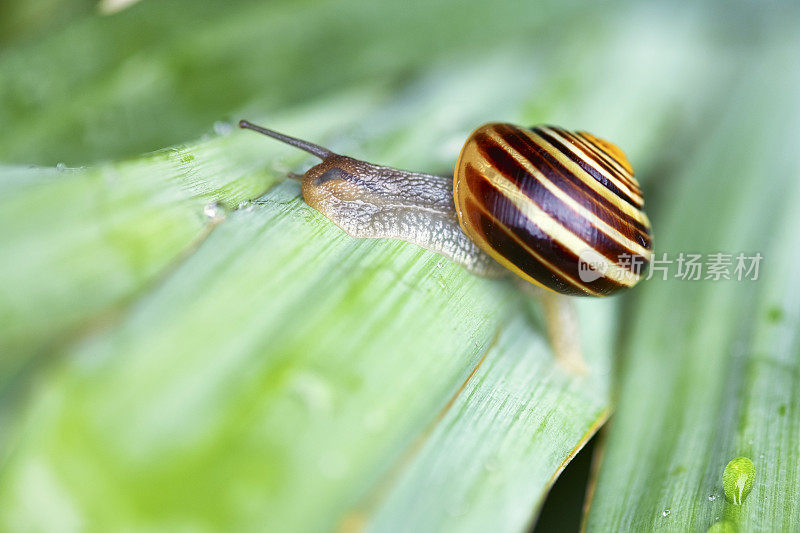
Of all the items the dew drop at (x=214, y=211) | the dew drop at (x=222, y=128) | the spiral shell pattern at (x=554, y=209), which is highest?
the dew drop at (x=214, y=211)

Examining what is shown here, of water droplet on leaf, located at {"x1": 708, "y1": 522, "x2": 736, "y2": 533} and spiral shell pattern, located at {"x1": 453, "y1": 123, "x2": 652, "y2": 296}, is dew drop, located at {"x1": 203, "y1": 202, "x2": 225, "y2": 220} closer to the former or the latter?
spiral shell pattern, located at {"x1": 453, "y1": 123, "x2": 652, "y2": 296}

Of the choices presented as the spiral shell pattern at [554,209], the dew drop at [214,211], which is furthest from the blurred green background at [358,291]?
the spiral shell pattern at [554,209]

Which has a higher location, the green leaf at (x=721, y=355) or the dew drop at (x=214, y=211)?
the dew drop at (x=214, y=211)

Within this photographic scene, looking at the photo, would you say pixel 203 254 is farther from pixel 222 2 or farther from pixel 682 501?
pixel 682 501

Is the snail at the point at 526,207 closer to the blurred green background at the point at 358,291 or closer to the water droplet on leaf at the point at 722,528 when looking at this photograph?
the blurred green background at the point at 358,291

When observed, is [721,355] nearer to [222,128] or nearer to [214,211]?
[214,211]

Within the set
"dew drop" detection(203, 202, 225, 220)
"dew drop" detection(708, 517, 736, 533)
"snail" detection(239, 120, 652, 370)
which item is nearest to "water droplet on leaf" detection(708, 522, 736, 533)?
"dew drop" detection(708, 517, 736, 533)

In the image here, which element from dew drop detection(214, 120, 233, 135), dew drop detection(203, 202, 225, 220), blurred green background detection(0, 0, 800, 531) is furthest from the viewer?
dew drop detection(214, 120, 233, 135)
